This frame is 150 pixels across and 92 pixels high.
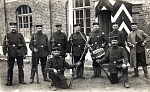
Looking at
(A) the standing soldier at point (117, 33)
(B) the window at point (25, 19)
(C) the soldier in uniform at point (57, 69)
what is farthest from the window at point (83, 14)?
(C) the soldier in uniform at point (57, 69)

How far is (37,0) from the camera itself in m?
13.8

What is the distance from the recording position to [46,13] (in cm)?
1335

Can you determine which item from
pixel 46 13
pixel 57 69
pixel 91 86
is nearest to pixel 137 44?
pixel 91 86

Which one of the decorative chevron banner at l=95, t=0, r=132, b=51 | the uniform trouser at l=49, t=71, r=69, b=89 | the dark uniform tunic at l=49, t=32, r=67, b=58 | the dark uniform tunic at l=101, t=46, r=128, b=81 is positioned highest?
the decorative chevron banner at l=95, t=0, r=132, b=51

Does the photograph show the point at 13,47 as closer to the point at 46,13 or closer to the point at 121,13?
the point at 121,13

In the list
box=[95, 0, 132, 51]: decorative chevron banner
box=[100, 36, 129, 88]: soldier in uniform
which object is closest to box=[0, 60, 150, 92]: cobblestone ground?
box=[100, 36, 129, 88]: soldier in uniform

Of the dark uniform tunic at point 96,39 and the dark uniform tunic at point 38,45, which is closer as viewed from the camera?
the dark uniform tunic at point 38,45

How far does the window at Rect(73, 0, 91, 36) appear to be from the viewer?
1198cm

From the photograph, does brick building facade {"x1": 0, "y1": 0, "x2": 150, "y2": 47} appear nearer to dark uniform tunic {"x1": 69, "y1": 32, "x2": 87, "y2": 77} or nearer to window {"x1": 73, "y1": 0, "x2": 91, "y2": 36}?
window {"x1": 73, "y1": 0, "x2": 91, "y2": 36}

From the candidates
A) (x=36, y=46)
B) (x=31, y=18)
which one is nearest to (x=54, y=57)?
(x=36, y=46)

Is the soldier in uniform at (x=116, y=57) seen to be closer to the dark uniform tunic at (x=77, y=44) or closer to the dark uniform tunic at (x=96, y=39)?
the dark uniform tunic at (x=96, y=39)

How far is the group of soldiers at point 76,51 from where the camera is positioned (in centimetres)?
706

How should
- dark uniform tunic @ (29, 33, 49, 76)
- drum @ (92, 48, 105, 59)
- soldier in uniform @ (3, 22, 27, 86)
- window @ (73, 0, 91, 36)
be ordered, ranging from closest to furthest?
1. soldier in uniform @ (3, 22, 27, 86)
2. drum @ (92, 48, 105, 59)
3. dark uniform tunic @ (29, 33, 49, 76)
4. window @ (73, 0, 91, 36)

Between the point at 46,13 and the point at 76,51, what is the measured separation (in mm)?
5745
